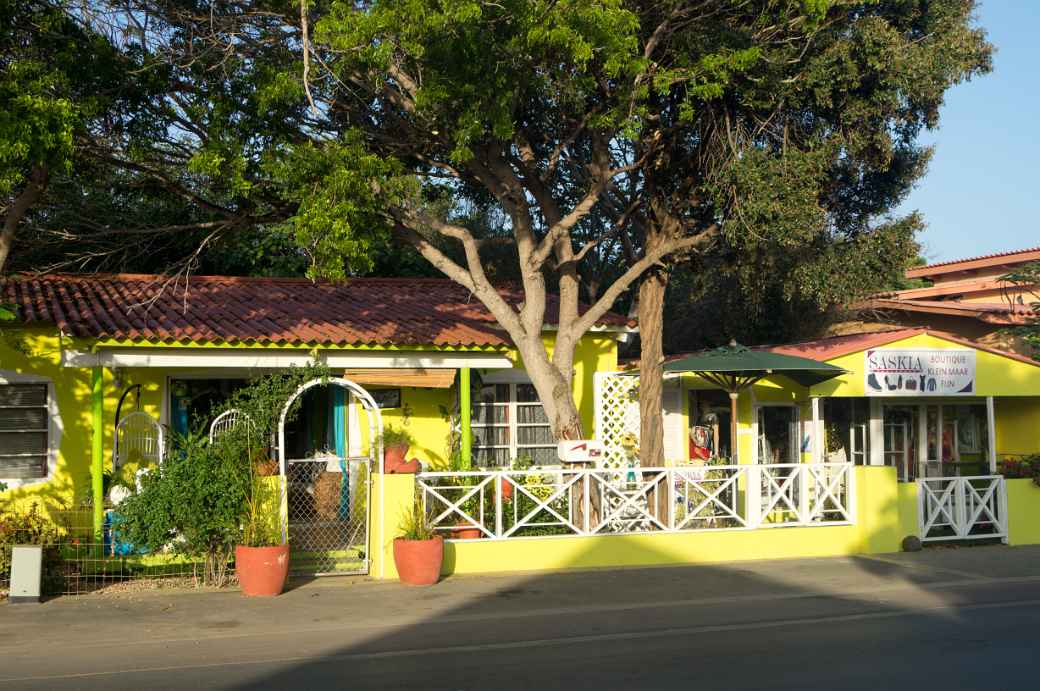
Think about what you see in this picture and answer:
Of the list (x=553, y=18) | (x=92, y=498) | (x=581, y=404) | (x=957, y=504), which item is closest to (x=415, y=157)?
(x=553, y=18)

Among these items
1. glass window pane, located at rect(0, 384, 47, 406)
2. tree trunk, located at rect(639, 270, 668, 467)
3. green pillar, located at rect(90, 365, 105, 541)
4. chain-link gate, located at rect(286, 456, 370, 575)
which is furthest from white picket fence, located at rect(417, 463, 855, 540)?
glass window pane, located at rect(0, 384, 47, 406)

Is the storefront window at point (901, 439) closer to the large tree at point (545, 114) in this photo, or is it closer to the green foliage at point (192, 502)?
the large tree at point (545, 114)

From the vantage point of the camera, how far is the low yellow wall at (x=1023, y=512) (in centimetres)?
1552

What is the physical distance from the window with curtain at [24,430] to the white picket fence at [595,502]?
5920mm

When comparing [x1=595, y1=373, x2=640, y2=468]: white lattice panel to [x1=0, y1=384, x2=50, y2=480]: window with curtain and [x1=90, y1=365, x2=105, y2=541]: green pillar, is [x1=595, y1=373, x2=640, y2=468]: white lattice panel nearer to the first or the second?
[x1=90, y1=365, x2=105, y2=541]: green pillar

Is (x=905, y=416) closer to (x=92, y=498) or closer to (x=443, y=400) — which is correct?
(x=443, y=400)

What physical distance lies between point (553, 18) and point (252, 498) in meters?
6.36

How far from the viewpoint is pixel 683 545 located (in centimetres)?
1377

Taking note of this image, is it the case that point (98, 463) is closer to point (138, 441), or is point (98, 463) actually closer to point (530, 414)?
point (138, 441)

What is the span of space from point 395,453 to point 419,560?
2.48 m

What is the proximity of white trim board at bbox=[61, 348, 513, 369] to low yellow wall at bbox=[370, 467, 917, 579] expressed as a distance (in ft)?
8.88

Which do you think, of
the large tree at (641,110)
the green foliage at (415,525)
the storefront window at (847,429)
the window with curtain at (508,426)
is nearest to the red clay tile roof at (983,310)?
the storefront window at (847,429)

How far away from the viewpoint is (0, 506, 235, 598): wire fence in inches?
459

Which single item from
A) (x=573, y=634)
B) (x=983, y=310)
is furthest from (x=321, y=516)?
(x=983, y=310)
